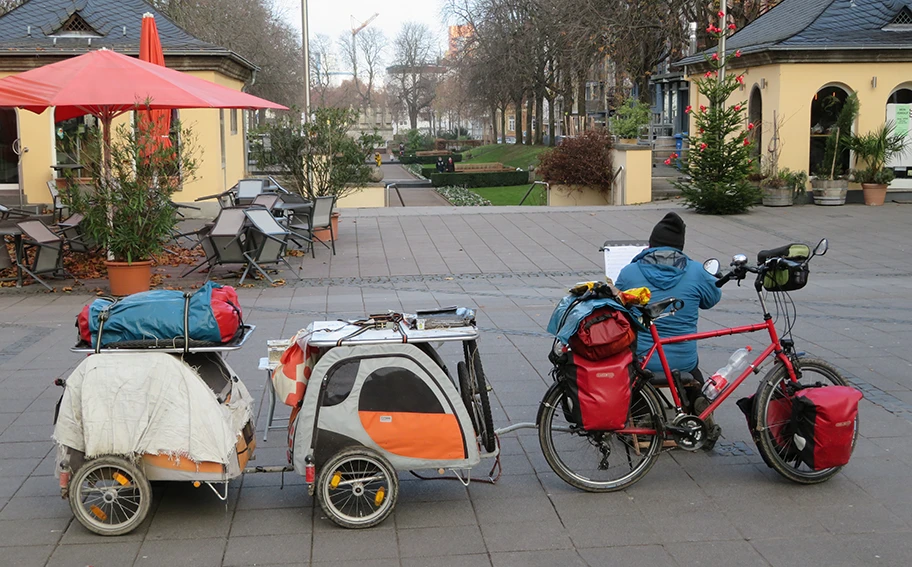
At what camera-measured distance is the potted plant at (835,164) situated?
20.0m

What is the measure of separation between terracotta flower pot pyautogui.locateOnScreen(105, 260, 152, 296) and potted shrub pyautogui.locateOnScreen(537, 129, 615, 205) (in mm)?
15026

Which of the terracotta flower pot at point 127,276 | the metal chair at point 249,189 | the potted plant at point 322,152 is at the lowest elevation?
the terracotta flower pot at point 127,276

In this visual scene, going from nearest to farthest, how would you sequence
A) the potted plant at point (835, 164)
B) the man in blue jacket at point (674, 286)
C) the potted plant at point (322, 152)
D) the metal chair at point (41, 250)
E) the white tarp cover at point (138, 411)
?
1. the white tarp cover at point (138, 411)
2. the man in blue jacket at point (674, 286)
3. the metal chair at point (41, 250)
4. the potted plant at point (322, 152)
5. the potted plant at point (835, 164)

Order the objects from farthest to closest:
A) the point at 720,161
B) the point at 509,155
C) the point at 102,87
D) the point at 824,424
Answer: the point at 509,155 < the point at 720,161 < the point at 102,87 < the point at 824,424

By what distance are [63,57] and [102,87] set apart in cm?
1012

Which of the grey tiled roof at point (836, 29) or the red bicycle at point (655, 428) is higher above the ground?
the grey tiled roof at point (836, 29)

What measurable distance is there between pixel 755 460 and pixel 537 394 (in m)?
1.75

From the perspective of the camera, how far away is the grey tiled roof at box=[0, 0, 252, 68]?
19.8m

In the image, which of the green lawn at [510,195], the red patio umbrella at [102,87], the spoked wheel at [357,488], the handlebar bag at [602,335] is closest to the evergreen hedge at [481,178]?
the green lawn at [510,195]

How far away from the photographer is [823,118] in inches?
850

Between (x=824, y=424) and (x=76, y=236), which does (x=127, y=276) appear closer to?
(x=76, y=236)

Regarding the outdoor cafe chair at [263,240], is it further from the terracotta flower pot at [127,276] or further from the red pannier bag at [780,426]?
the red pannier bag at [780,426]

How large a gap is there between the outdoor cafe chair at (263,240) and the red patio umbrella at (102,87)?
58.4 inches

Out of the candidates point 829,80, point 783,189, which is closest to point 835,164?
point 829,80
